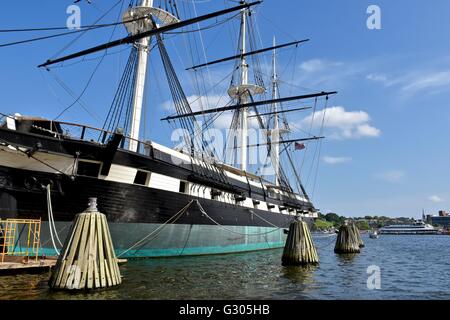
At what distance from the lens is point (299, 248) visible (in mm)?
18234

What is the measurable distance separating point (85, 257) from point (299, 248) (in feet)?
37.8

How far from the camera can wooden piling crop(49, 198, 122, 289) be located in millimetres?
9555

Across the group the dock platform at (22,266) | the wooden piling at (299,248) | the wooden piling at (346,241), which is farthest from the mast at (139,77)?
the wooden piling at (346,241)

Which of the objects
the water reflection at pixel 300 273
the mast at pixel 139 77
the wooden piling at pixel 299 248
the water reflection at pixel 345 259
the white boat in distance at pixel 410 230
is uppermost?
the mast at pixel 139 77

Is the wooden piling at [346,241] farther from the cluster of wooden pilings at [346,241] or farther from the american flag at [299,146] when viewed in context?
the american flag at [299,146]

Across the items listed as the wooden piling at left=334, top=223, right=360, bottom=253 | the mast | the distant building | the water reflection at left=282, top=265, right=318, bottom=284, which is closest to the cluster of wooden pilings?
the wooden piling at left=334, top=223, right=360, bottom=253

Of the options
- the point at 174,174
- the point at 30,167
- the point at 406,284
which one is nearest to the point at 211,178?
the point at 174,174

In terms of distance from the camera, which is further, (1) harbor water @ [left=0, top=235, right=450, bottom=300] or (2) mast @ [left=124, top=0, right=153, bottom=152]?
(2) mast @ [left=124, top=0, right=153, bottom=152]

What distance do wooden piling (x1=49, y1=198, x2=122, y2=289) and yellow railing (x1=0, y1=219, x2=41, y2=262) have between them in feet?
13.5

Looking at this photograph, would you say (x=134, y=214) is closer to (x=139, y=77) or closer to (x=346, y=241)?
(x=139, y=77)

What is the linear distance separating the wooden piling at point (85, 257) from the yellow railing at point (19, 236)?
162 inches

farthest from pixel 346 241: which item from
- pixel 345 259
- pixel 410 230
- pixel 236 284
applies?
pixel 410 230

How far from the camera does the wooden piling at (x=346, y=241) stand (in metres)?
28.5

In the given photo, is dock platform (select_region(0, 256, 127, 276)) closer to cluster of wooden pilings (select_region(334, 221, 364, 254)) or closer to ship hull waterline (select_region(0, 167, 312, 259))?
ship hull waterline (select_region(0, 167, 312, 259))
